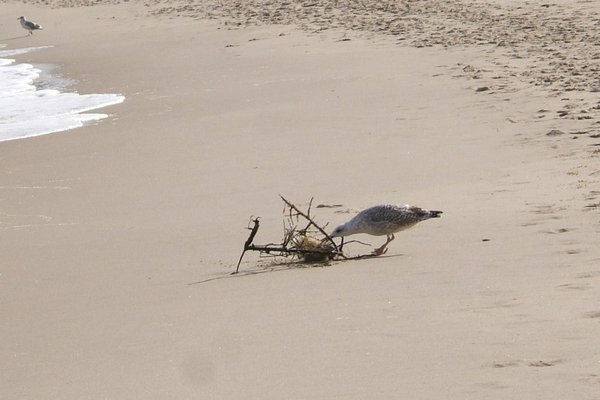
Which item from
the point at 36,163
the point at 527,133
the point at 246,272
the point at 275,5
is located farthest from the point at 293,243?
the point at 275,5

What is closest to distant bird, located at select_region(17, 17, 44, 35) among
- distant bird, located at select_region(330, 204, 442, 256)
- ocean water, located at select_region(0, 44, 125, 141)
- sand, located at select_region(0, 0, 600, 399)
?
ocean water, located at select_region(0, 44, 125, 141)

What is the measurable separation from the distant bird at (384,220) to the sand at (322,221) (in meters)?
0.16

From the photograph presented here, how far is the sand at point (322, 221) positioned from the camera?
4539mm

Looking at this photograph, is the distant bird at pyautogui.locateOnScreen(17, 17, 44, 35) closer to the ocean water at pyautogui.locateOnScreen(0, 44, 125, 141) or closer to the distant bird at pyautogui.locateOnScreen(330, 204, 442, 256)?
the ocean water at pyautogui.locateOnScreen(0, 44, 125, 141)

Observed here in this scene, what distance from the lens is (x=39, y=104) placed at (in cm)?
1609

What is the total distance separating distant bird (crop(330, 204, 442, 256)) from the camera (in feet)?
22.4

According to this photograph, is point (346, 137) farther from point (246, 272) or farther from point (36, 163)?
point (246, 272)

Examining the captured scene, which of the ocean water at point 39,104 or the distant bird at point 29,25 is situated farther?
the distant bird at point 29,25

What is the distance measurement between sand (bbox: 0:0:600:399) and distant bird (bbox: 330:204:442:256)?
0.16 m

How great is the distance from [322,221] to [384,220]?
117cm

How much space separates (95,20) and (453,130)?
58.2 ft

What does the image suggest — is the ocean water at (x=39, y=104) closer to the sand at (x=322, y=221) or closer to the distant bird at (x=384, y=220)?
the sand at (x=322, y=221)

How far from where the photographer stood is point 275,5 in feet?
79.3

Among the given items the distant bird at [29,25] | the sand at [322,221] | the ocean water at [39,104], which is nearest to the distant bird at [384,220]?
the sand at [322,221]
